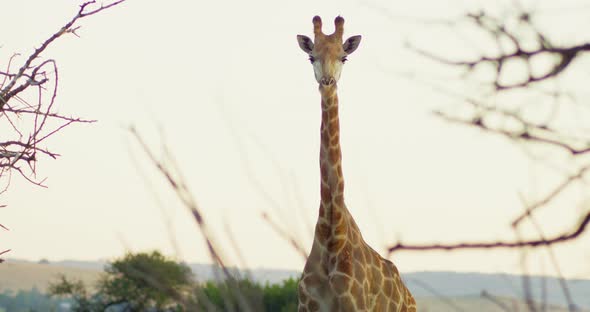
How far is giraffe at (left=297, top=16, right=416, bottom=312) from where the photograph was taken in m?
8.98

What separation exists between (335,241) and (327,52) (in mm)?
1849

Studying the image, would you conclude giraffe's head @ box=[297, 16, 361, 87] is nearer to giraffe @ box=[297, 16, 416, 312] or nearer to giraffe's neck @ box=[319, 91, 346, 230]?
giraffe @ box=[297, 16, 416, 312]

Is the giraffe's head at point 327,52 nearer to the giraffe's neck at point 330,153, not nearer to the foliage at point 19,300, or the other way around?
the giraffe's neck at point 330,153

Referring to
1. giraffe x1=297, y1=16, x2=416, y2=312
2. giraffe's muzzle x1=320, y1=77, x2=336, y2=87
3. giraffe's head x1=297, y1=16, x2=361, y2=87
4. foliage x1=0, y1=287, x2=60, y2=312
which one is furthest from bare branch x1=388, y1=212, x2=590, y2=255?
foliage x1=0, y1=287, x2=60, y2=312

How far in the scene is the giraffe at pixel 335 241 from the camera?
29.5ft

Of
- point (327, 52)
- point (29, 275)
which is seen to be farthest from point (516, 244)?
point (29, 275)

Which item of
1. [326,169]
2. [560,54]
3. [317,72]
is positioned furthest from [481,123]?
[326,169]

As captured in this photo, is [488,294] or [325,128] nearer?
[488,294]

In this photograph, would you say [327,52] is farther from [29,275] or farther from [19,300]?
[29,275]

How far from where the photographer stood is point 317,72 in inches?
352

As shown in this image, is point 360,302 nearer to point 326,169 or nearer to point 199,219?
point 326,169

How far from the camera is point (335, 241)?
941 centimetres

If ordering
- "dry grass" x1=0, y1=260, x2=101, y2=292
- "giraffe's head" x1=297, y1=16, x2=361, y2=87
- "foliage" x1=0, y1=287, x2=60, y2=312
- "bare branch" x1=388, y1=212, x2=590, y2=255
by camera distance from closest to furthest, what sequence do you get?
1. "bare branch" x1=388, y1=212, x2=590, y2=255
2. "giraffe's head" x1=297, y1=16, x2=361, y2=87
3. "foliage" x1=0, y1=287, x2=60, y2=312
4. "dry grass" x1=0, y1=260, x2=101, y2=292

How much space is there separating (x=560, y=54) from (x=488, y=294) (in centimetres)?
130
